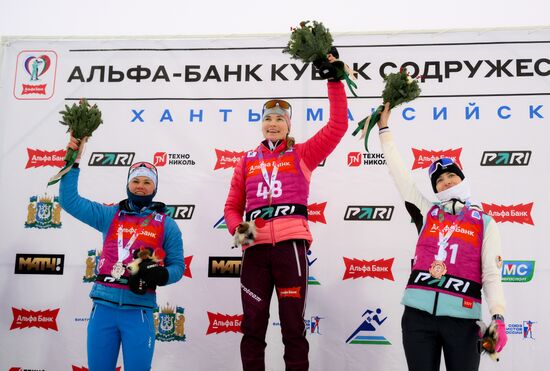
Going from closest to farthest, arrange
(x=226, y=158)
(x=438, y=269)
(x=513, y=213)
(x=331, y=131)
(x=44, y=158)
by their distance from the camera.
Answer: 1. (x=438, y=269)
2. (x=331, y=131)
3. (x=513, y=213)
4. (x=226, y=158)
5. (x=44, y=158)

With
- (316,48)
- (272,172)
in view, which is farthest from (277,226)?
(316,48)

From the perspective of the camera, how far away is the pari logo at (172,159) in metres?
3.65

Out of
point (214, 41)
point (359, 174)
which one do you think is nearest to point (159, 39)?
point (214, 41)

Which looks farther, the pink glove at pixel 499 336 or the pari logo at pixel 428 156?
the pari logo at pixel 428 156

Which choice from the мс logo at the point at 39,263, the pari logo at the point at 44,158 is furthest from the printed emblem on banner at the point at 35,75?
the мс logo at the point at 39,263

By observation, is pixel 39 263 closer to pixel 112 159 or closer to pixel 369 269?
pixel 112 159

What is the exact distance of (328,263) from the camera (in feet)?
11.4

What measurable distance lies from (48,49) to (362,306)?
305 centimetres

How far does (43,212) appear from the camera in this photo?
367cm

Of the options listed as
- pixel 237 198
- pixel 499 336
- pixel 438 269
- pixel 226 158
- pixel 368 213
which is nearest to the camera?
pixel 499 336

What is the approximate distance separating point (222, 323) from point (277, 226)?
1.27 metres

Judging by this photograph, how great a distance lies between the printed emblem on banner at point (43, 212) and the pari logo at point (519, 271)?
3.15 m

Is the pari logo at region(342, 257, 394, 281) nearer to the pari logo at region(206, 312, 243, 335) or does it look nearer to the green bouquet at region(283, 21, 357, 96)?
the pari logo at region(206, 312, 243, 335)

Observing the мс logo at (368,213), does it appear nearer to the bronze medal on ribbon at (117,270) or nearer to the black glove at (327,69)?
the black glove at (327,69)
